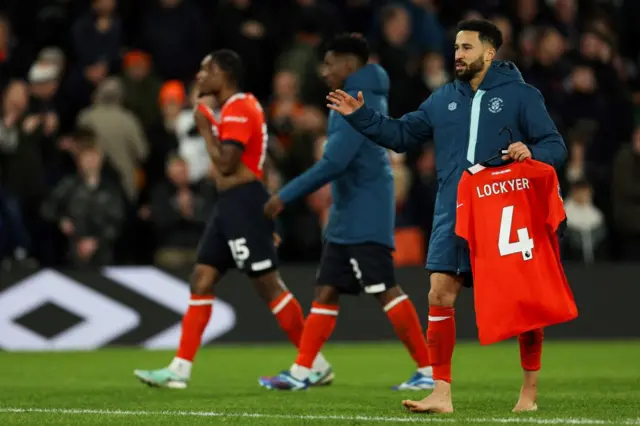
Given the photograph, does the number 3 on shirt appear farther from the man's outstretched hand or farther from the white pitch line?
the man's outstretched hand

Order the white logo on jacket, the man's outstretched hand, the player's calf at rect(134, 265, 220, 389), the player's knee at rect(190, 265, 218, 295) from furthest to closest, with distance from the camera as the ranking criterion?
the player's knee at rect(190, 265, 218, 295)
the player's calf at rect(134, 265, 220, 389)
the man's outstretched hand
the white logo on jacket

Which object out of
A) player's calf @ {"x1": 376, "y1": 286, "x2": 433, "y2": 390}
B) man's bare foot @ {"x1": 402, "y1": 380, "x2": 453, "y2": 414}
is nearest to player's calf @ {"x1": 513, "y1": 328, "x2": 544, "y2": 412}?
man's bare foot @ {"x1": 402, "y1": 380, "x2": 453, "y2": 414}

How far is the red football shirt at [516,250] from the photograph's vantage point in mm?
7312

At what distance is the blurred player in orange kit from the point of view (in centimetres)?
973

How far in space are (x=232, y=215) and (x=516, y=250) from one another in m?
2.96

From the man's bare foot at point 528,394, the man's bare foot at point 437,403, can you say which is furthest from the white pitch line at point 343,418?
the man's bare foot at point 528,394

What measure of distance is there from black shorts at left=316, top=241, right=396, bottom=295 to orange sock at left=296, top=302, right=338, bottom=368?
20cm

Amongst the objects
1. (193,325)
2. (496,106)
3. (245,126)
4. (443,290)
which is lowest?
(193,325)

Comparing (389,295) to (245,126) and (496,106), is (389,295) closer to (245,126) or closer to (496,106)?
(245,126)

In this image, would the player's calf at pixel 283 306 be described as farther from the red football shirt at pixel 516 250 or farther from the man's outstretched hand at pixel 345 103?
the red football shirt at pixel 516 250

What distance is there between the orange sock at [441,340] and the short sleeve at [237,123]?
2575 millimetres

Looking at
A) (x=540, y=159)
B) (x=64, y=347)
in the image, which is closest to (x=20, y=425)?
(x=540, y=159)

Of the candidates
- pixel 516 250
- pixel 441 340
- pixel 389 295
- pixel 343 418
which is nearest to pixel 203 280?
pixel 389 295

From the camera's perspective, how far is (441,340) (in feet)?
25.2
